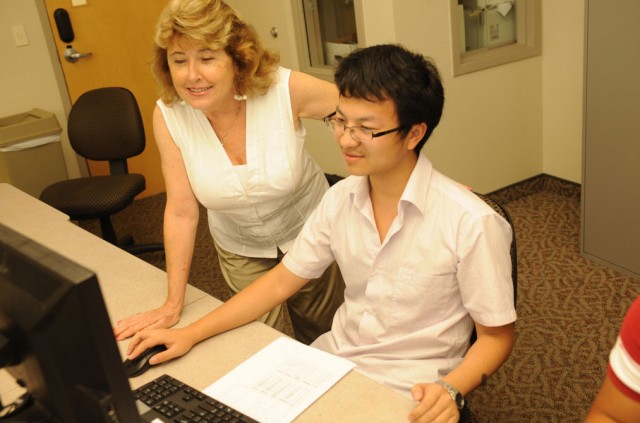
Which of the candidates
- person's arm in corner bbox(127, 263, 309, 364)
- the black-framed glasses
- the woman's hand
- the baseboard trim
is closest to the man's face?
the black-framed glasses

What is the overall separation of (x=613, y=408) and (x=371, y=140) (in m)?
0.64

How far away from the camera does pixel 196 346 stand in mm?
1427

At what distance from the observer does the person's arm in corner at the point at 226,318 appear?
139 centimetres

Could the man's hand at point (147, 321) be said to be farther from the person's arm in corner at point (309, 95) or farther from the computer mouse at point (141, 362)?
the person's arm in corner at point (309, 95)

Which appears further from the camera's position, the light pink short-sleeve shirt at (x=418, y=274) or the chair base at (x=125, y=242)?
the chair base at (x=125, y=242)

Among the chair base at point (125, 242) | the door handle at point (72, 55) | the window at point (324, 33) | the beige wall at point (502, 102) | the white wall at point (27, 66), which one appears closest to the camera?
the beige wall at point (502, 102)

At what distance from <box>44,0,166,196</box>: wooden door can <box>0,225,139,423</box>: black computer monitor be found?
12.2 ft

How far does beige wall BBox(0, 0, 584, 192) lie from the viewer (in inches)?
126

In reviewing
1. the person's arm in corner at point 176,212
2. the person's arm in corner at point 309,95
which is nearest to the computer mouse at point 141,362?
the person's arm in corner at point 176,212

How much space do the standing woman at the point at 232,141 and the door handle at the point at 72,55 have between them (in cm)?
284

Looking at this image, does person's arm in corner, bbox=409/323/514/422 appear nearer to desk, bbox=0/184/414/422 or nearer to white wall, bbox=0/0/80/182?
desk, bbox=0/184/414/422

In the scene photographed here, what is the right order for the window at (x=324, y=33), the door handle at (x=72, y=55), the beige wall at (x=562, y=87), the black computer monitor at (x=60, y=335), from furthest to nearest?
the door handle at (x=72, y=55) → the window at (x=324, y=33) → the beige wall at (x=562, y=87) → the black computer monitor at (x=60, y=335)

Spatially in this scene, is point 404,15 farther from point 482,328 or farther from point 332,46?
point 482,328

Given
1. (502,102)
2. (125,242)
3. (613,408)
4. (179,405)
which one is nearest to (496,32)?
(502,102)
